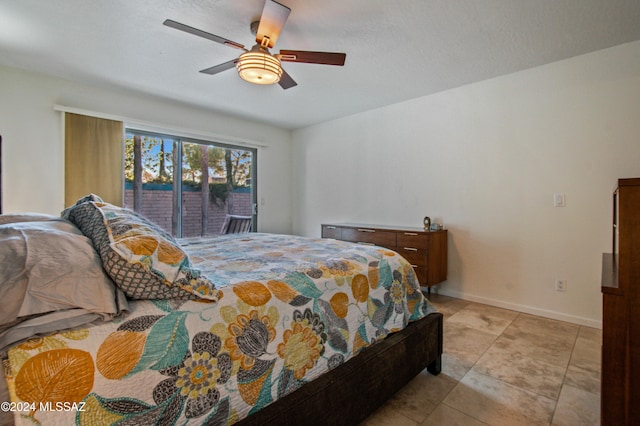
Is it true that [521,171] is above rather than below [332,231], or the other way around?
above

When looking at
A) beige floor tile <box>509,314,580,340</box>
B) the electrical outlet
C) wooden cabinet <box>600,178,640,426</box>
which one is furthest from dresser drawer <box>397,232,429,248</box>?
wooden cabinet <box>600,178,640,426</box>

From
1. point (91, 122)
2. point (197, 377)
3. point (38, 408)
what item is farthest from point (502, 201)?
point (91, 122)

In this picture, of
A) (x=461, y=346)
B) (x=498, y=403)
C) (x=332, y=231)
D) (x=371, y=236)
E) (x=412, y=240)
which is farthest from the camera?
(x=332, y=231)

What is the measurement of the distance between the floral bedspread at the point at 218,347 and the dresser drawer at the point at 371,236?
186 centimetres

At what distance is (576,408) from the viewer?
1595 millimetres

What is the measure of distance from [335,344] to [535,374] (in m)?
1.48

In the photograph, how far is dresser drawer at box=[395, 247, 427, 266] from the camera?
10.7 feet

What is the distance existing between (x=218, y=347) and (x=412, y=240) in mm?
2744

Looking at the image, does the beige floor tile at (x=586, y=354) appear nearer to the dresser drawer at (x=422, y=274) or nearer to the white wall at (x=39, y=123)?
the dresser drawer at (x=422, y=274)

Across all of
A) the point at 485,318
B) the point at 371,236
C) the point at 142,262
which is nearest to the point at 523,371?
the point at 485,318

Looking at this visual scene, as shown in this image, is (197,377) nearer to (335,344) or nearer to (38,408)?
(38,408)

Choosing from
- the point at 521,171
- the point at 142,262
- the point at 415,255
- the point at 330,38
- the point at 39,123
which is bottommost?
the point at 415,255

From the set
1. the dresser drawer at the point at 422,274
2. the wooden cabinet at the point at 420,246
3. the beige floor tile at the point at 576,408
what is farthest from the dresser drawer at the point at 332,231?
the beige floor tile at the point at 576,408

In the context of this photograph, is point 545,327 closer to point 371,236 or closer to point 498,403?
point 498,403
